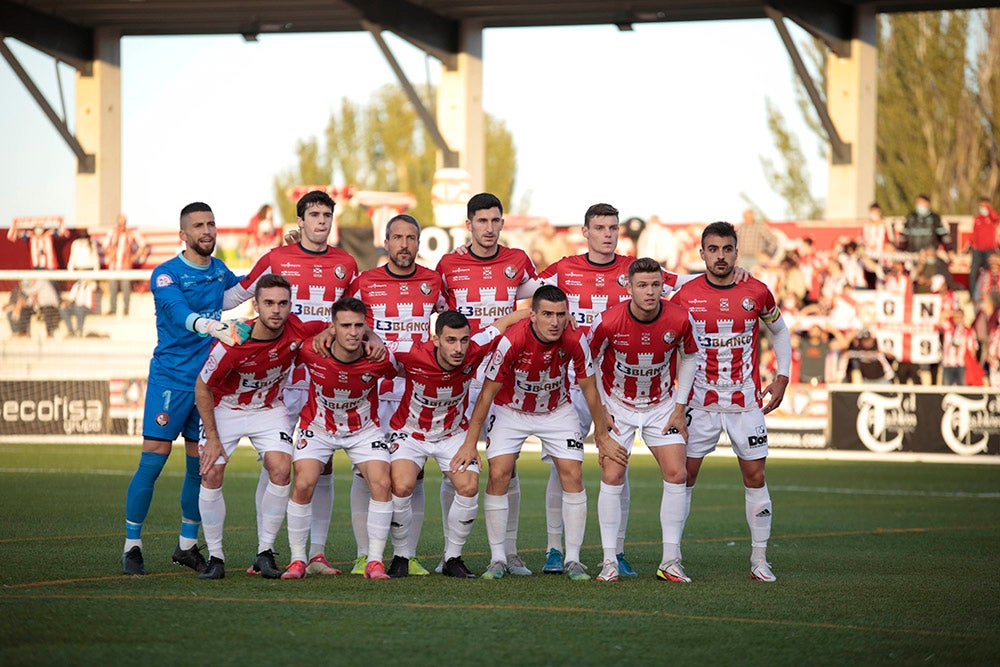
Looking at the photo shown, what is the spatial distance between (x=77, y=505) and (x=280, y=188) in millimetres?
41426

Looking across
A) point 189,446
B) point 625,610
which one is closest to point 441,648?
point 625,610

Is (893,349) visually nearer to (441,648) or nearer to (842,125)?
(842,125)

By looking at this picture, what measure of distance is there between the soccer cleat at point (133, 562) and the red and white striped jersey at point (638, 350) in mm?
2910

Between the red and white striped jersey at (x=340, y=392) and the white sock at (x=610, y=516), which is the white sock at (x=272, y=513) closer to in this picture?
the red and white striped jersey at (x=340, y=392)

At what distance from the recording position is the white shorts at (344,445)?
8.07m

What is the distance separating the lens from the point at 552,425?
8.22m

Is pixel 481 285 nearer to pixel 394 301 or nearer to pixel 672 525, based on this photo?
pixel 394 301

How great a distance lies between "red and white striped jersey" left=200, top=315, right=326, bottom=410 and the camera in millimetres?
7801

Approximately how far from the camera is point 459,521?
8.05 m

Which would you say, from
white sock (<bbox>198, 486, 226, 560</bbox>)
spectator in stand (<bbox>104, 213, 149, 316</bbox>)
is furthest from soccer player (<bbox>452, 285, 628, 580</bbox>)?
spectator in stand (<bbox>104, 213, 149, 316</bbox>)

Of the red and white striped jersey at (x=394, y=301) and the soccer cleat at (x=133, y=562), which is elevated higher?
the red and white striped jersey at (x=394, y=301)

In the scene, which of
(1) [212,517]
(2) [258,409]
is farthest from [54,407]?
(1) [212,517]

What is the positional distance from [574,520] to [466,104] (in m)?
18.8

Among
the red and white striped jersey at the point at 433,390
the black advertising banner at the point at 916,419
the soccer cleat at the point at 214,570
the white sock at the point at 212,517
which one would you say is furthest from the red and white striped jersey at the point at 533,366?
the black advertising banner at the point at 916,419
